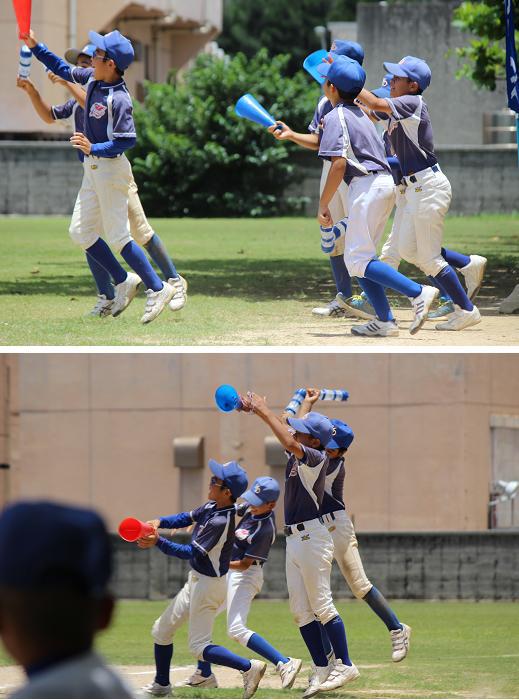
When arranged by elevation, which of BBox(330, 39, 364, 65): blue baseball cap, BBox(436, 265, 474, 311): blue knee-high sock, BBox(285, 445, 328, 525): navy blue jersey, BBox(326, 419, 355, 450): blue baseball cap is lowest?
BBox(285, 445, 328, 525): navy blue jersey

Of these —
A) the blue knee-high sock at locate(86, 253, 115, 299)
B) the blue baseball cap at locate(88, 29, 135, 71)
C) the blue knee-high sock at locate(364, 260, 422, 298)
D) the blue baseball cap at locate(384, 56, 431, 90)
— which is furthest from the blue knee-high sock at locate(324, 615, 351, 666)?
the blue baseball cap at locate(88, 29, 135, 71)

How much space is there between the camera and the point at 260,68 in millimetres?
36438

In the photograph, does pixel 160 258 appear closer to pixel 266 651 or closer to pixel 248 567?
pixel 248 567

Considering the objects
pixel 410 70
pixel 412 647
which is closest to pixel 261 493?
pixel 412 647

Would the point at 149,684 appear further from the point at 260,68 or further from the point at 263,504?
the point at 260,68

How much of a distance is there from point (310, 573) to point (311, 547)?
0.17 meters

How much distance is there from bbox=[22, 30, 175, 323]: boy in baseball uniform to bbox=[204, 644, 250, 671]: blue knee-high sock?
368 centimetres

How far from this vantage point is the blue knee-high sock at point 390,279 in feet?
34.0

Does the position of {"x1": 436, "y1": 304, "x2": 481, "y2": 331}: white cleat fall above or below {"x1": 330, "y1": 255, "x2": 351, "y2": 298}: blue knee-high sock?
below

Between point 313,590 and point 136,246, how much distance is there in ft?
12.6

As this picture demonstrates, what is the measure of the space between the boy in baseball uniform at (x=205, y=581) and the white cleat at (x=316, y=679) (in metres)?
0.35

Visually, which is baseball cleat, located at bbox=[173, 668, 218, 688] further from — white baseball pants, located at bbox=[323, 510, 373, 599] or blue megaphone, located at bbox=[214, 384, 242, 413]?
blue megaphone, located at bbox=[214, 384, 242, 413]

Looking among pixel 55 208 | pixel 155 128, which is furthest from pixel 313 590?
pixel 155 128

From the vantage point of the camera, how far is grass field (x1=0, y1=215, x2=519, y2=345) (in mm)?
11352
